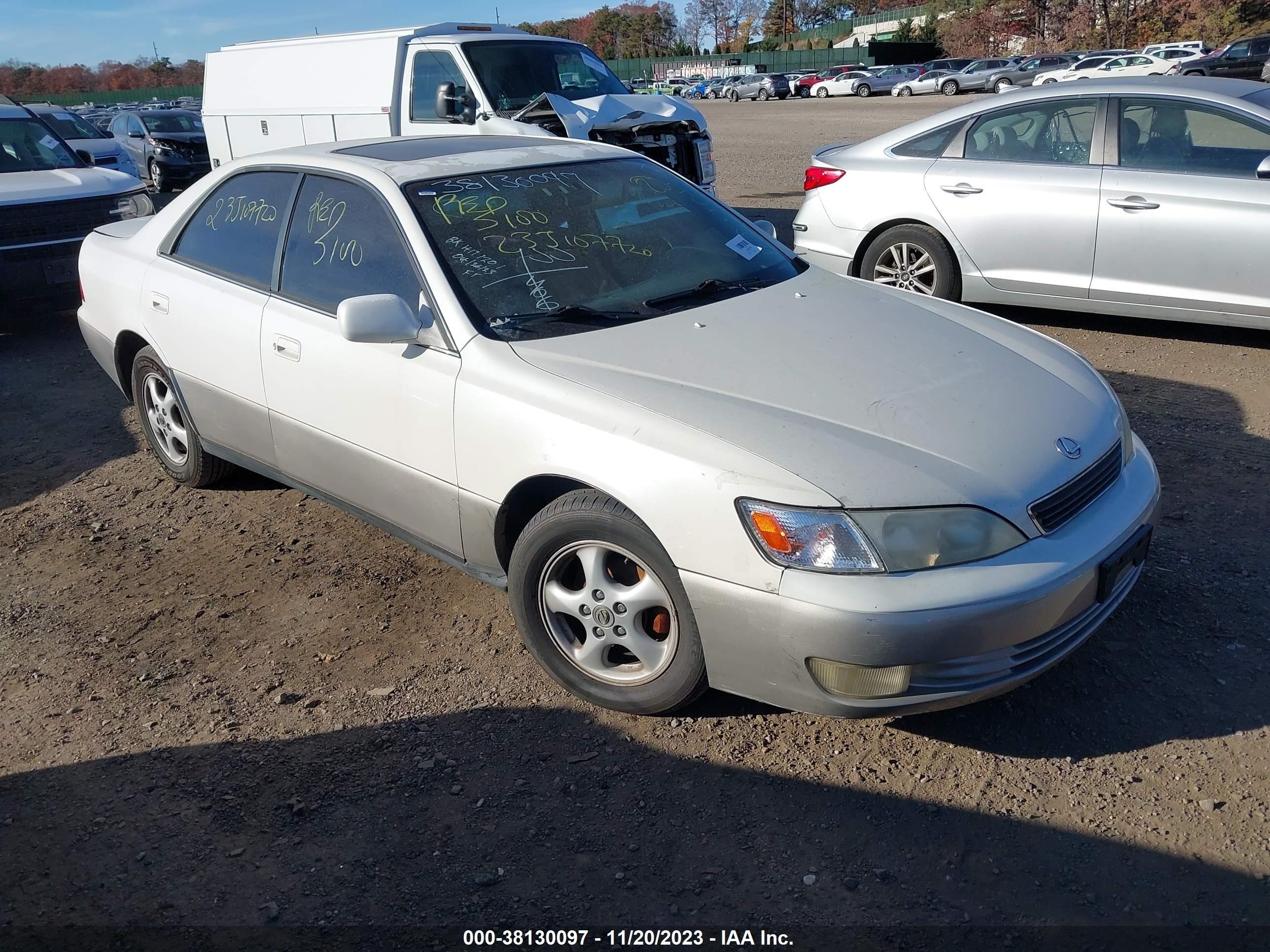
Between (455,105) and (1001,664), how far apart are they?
8.55 metres

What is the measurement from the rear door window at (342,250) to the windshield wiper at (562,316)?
12.9 inches

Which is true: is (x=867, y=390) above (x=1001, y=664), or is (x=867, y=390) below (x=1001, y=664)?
above

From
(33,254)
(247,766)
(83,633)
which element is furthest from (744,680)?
(33,254)

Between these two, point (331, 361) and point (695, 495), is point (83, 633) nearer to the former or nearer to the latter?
point (331, 361)

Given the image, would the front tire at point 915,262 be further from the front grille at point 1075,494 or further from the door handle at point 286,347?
the door handle at point 286,347

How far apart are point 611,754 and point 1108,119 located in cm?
525

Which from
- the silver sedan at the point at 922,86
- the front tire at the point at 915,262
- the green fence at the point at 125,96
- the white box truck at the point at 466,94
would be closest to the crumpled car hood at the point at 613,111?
the white box truck at the point at 466,94

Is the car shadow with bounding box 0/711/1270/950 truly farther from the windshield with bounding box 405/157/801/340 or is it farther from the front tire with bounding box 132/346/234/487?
the front tire with bounding box 132/346/234/487

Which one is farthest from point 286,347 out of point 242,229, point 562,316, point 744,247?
point 744,247

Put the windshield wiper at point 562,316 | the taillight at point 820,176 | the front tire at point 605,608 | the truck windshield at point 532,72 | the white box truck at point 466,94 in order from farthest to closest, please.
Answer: the truck windshield at point 532,72
the white box truck at point 466,94
the taillight at point 820,176
the windshield wiper at point 562,316
the front tire at point 605,608

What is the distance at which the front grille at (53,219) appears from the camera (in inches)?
318

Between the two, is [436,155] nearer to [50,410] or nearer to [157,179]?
[50,410]

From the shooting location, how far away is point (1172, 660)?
335 cm

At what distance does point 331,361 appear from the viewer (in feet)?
12.2
